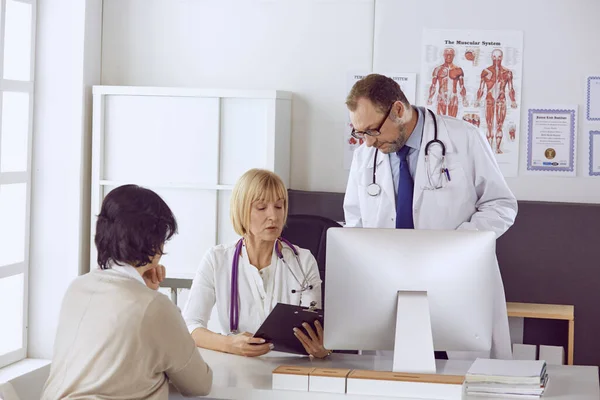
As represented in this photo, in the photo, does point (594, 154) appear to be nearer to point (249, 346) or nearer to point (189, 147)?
point (189, 147)

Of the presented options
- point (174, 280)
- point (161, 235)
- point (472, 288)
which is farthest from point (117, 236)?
point (174, 280)

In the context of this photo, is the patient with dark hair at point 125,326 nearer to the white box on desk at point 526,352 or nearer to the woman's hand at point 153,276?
the woman's hand at point 153,276

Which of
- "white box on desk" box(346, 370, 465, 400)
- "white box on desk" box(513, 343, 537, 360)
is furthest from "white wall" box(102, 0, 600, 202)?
"white box on desk" box(346, 370, 465, 400)

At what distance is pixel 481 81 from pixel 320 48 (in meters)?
0.87

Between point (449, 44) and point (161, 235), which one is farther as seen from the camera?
point (449, 44)

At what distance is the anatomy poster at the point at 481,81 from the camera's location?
4.37 meters

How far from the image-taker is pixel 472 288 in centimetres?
231

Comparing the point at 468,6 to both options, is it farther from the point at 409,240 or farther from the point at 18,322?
the point at 18,322

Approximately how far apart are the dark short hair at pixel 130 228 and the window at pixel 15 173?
7.60 ft

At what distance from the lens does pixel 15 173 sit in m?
4.36

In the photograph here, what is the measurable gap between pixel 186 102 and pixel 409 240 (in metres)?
2.33

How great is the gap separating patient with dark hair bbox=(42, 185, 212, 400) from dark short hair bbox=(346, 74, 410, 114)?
1031 mm

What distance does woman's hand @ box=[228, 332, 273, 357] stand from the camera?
8.53 feet

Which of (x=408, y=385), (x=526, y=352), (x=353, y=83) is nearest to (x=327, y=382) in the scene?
(x=408, y=385)
